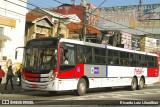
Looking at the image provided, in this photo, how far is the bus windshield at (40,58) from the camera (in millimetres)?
17547

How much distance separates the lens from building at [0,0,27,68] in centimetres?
2820

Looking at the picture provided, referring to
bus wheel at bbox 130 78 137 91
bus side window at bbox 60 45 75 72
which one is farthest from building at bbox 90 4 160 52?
bus side window at bbox 60 45 75 72

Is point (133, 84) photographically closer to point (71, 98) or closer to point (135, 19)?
point (71, 98)

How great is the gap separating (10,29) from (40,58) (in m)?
12.3

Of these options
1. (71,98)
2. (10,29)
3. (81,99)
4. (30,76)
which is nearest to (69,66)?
(71,98)

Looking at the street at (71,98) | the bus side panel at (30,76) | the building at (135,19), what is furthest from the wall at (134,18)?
the bus side panel at (30,76)

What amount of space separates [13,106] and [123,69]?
39.5ft

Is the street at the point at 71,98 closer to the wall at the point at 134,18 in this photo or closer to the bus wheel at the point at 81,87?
the bus wheel at the point at 81,87

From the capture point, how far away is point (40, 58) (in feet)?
58.5

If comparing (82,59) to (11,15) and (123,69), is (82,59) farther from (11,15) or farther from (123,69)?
(11,15)

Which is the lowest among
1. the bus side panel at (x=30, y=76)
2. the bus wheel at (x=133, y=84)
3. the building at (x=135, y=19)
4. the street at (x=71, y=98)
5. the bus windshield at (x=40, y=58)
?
the street at (x=71, y=98)

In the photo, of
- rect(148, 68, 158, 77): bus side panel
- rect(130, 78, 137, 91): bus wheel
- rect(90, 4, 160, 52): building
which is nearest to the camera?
rect(130, 78, 137, 91): bus wheel

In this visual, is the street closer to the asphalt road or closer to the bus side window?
the asphalt road

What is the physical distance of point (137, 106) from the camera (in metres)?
13.9
